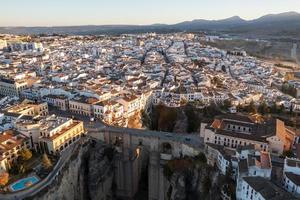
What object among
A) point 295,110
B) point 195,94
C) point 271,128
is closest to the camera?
point 271,128

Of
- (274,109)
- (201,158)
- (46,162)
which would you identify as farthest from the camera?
(274,109)

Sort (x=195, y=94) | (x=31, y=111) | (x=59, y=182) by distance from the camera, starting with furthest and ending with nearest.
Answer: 1. (x=195, y=94)
2. (x=31, y=111)
3. (x=59, y=182)

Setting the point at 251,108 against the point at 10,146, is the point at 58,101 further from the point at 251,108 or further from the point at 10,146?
the point at 251,108

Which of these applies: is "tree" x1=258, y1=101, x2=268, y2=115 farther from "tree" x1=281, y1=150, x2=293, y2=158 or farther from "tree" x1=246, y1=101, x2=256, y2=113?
"tree" x1=281, y1=150, x2=293, y2=158

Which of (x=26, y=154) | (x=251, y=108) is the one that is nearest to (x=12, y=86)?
(x=26, y=154)

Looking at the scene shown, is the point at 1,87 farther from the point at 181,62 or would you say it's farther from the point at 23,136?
the point at 181,62

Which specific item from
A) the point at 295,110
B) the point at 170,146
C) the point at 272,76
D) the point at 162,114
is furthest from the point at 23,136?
the point at 272,76

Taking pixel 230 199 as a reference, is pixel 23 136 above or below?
above

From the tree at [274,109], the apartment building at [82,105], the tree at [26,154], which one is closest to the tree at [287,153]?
the tree at [274,109]

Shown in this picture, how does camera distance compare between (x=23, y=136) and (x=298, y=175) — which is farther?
(x=23, y=136)
